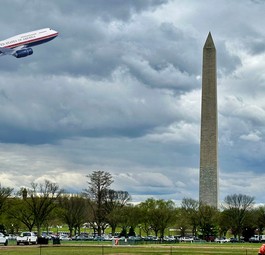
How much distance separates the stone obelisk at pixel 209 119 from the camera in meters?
118

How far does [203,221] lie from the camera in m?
123

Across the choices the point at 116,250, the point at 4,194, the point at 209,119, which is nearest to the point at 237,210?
the point at 209,119

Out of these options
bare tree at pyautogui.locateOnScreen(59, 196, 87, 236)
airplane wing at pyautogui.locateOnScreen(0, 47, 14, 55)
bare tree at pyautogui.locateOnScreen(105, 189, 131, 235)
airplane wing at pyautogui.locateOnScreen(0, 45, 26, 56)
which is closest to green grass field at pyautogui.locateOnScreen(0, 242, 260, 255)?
airplane wing at pyautogui.locateOnScreen(0, 45, 26, 56)

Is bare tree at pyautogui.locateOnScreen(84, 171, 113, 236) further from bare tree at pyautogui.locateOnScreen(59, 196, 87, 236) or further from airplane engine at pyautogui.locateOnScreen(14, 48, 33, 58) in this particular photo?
airplane engine at pyautogui.locateOnScreen(14, 48, 33, 58)

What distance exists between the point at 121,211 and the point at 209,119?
2779 centimetres

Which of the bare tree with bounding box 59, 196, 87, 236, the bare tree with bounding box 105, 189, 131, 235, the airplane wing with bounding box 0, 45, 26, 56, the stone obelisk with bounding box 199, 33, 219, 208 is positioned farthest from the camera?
the bare tree with bounding box 59, 196, 87, 236

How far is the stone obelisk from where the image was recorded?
4651 inches

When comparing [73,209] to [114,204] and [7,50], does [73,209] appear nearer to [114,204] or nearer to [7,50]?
[114,204]

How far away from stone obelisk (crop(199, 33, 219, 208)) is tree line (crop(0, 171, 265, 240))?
755 cm

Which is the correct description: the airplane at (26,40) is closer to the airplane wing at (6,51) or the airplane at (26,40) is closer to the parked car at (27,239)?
the airplane wing at (6,51)

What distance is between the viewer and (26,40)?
10688 centimetres

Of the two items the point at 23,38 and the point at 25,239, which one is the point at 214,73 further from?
the point at 25,239

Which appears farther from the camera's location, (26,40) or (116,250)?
(26,40)

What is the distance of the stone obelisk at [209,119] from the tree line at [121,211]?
7545 mm
